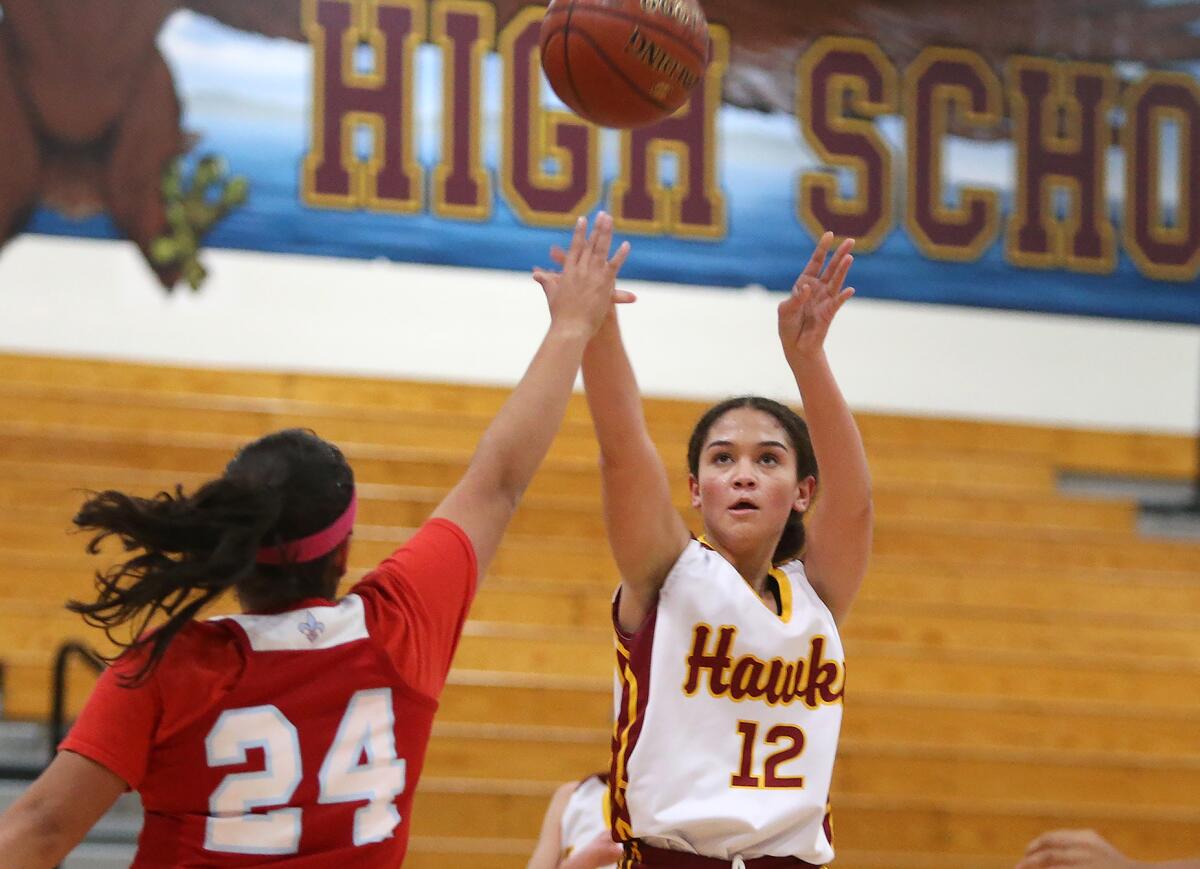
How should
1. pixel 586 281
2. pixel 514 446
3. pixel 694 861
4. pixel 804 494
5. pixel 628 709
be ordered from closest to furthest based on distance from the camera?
pixel 514 446 → pixel 586 281 → pixel 694 861 → pixel 628 709 → pixel 804 494

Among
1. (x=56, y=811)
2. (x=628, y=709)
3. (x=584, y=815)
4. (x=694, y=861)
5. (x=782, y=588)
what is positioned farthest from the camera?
(x=584, y=815)

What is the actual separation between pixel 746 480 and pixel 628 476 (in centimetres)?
24

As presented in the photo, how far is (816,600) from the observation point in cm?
255

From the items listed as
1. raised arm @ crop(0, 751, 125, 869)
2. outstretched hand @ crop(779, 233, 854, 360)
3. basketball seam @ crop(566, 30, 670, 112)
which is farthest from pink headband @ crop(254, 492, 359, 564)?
basketball seam @ crop(566, 30, 670, 112)

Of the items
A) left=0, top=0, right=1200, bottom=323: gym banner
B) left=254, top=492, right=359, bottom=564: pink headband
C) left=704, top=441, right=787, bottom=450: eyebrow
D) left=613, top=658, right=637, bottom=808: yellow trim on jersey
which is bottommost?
left=613, top=658, right=637, bottom=808: yellow trim on jersey

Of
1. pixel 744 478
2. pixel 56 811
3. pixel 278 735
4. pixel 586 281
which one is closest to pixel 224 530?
pixel 278 735

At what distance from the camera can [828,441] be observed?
2.54 meters

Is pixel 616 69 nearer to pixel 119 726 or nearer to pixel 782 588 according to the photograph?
pixel 782 588

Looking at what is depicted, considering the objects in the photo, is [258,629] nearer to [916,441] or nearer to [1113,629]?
[1113,629]

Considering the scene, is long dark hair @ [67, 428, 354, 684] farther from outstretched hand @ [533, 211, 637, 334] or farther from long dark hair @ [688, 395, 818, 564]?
long dark hair @ [688, 395, 818, 564]

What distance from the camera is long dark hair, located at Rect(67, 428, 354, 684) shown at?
171 cm

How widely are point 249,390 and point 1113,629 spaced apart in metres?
3.90

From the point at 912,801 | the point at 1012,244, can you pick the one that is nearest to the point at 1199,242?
the point at 1012,244

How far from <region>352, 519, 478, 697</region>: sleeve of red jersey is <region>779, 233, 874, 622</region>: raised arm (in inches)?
31.5
